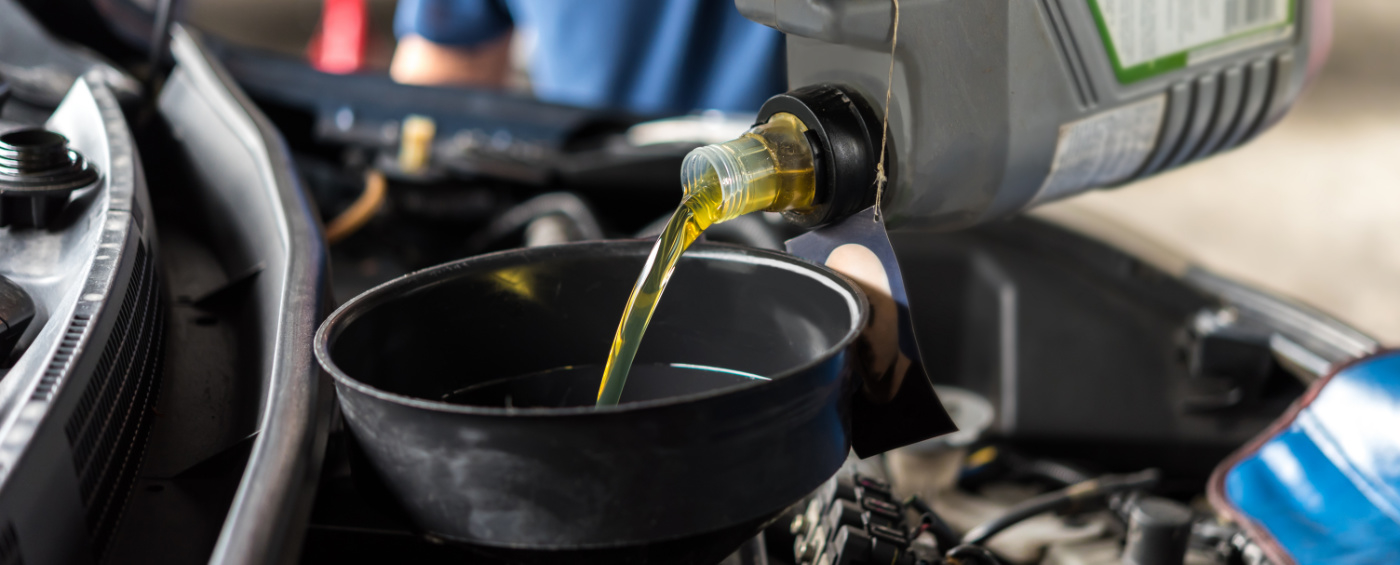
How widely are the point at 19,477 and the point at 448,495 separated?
14 centimetres

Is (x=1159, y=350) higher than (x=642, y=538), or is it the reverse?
(x=642, y=538)

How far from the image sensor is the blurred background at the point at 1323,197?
9.36 feet

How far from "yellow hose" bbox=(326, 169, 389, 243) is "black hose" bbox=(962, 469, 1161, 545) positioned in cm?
63

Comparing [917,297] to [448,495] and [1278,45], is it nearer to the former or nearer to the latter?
[1278,45]

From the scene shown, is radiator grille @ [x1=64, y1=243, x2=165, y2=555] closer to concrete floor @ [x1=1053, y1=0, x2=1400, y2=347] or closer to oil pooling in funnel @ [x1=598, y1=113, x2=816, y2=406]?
oil pooling in funnel @ [x1=598, y1=113, x2=816, y2=406]

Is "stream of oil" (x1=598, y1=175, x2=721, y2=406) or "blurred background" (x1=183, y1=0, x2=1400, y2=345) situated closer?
"stream of oil" (x1=598, y1=175, x2=721, y2=406)

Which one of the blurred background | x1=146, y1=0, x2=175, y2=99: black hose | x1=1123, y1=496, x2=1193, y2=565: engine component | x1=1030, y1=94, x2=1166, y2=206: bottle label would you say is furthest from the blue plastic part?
the blurred background

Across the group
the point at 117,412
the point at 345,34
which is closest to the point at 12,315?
the point at 117,412

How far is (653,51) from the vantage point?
172 cm

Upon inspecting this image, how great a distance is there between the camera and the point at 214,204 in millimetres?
729

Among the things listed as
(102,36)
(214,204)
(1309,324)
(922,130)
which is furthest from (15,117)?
(1309,324)

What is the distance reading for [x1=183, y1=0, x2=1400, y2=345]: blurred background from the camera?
2.85 meters

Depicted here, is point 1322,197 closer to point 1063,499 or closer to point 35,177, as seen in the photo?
point 1063,499

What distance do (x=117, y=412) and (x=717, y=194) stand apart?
0.93ft
